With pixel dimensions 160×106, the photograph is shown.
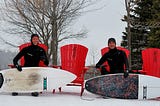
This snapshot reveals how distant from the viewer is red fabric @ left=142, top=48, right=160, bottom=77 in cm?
612

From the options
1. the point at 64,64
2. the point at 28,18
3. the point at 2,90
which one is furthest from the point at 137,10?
the point at 2,90

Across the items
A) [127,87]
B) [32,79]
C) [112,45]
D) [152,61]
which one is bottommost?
[127,87]

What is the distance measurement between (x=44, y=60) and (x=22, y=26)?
445 inches

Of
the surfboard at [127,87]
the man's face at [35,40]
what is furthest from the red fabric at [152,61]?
the man's face at [35,40]

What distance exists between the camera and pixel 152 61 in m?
6.12

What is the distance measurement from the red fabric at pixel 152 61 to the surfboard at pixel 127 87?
2.83 feet

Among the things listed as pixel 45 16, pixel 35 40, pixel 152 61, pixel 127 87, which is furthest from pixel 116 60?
pixel 45 16

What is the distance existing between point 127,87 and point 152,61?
1215 mm

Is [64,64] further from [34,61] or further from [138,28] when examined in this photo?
[138,28]

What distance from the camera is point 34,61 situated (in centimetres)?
564

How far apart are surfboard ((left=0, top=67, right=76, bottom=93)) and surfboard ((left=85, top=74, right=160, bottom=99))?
595 millimetres

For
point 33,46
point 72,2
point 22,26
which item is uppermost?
point 72,2

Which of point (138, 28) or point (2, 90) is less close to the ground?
point (138, 28)

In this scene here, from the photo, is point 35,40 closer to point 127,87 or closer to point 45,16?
point 127,87
